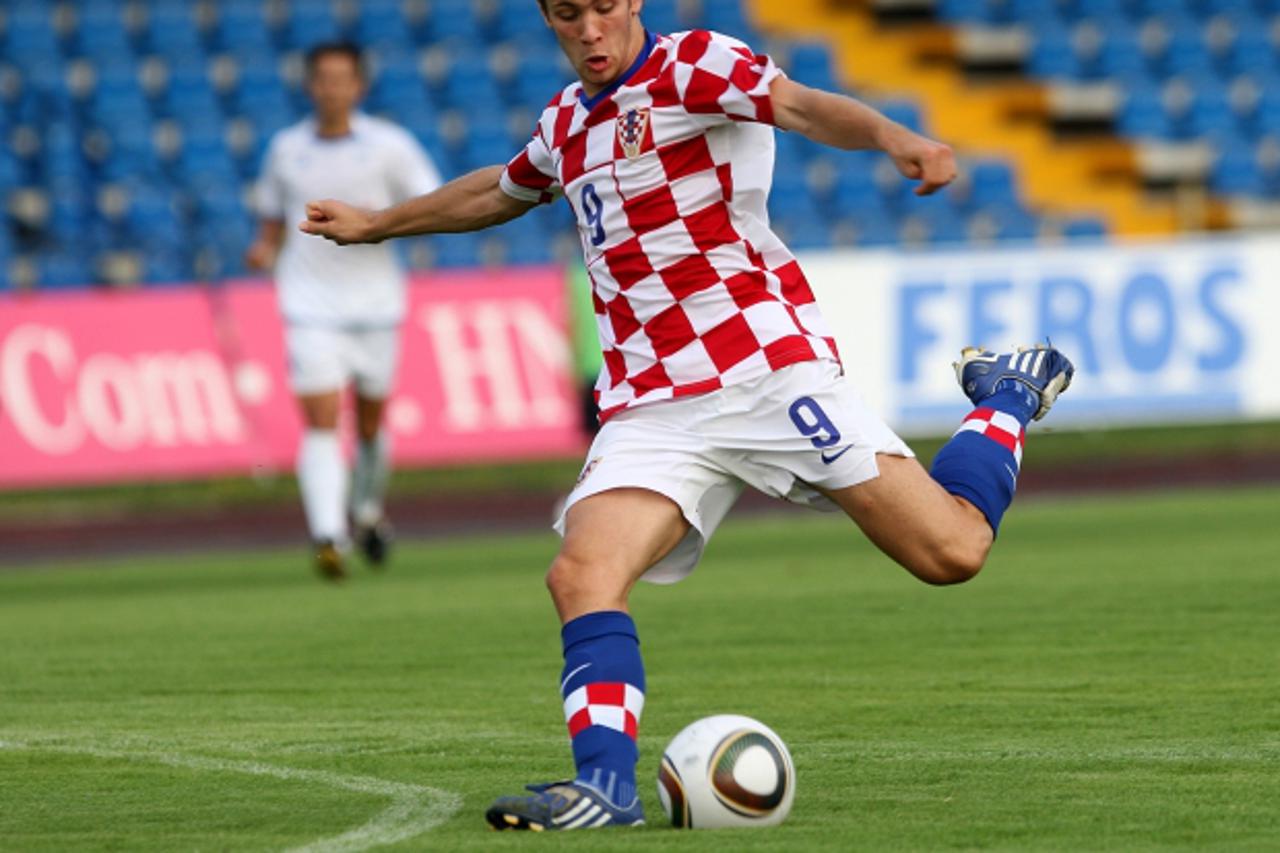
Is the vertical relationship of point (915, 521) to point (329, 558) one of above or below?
above

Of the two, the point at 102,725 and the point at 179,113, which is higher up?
the point at 179,113

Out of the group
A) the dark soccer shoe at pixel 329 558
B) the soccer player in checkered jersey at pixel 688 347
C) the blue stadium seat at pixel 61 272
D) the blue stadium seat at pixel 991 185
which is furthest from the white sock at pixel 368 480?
the blue stadium seat at pixel 991 185

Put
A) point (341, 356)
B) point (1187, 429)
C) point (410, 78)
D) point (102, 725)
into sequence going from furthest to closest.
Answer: point (410, 78) → point (1187, 429) → point (341, 356) → point (102, 725)

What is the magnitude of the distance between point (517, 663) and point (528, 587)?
3.10m

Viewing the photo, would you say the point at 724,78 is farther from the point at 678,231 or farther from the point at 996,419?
the point at 996,419

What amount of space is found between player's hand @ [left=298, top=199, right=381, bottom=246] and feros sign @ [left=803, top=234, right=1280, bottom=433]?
41.6 feet

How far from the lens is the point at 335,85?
41.7ft

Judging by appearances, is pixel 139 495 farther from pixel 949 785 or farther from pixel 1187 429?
pixel 949 785

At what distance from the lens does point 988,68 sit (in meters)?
27.3

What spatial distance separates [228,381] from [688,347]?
12.4 metres

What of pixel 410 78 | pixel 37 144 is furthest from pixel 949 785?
pixel 410 78

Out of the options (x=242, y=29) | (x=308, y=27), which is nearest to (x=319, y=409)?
(x=242, y=29)

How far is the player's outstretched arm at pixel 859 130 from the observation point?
5.05 meters

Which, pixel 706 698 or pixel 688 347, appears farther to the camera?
pixel 706 698
